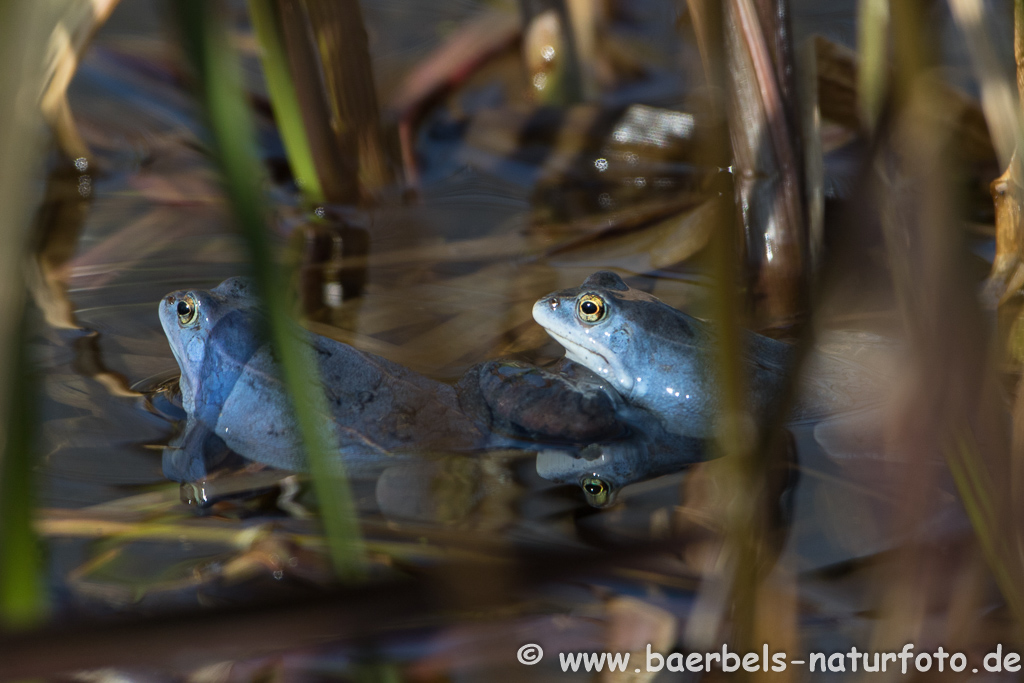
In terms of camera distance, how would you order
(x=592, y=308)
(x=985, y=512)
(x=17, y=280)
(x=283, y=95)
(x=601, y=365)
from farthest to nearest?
(x=283, y=95)
(x=601, y=365)
(x=592, y=308)
(x=985, y=512)
(x=17, y=280)

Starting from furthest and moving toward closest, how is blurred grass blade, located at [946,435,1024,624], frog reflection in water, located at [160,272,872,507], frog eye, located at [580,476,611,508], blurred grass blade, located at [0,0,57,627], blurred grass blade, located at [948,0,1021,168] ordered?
frog reflection in water, located at [160,272,872,507] → frog eye, located at [580,476,611,508] → blurred grass blade, located at [948,0,1021,168] → blurred grass blade, located at [946,435,1024,624] → blurred grass blade, located at [0,0,57,627]

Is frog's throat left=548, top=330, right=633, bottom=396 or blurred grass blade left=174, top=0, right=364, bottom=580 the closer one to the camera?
blurred grass blade left=174, top=0, right=364, bottom=580

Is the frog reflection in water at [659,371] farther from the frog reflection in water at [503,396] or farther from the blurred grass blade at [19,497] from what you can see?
the blurred grass blade at [19,497]

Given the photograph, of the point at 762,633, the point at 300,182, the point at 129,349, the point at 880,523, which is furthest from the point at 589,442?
the point at 300,182

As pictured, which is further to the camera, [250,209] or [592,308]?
[592,308]

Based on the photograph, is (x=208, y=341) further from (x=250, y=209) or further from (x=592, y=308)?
(x=250, y=209)

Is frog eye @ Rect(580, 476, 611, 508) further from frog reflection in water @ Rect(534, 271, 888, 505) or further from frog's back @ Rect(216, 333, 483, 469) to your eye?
frog's back @ Rect(216, 333, 483, 469)

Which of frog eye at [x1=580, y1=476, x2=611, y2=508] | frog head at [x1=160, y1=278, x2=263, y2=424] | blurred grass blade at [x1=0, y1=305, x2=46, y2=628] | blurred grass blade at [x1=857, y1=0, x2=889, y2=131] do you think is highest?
blurred grass blade at [x1=0, y1=305, x2=46, y2=628]

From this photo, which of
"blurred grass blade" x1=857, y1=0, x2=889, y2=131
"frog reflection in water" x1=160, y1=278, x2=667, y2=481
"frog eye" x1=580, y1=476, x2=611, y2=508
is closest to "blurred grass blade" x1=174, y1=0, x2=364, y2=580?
"frog eye" x1=580, y1=476, x2=611, y2=508

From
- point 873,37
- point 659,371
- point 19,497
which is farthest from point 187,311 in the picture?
point 873,37
